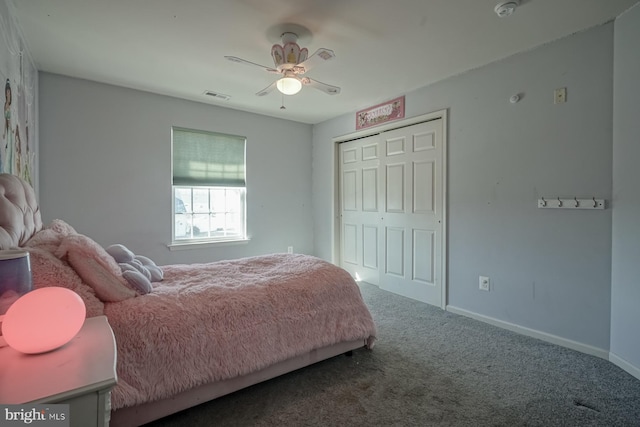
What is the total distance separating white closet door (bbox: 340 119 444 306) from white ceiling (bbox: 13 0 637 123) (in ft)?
2.69

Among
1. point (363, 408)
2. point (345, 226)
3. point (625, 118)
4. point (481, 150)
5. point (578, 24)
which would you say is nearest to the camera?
point (363, 408)

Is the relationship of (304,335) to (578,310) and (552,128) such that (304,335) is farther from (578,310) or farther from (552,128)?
(552,128)

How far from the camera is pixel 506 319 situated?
2.80 m

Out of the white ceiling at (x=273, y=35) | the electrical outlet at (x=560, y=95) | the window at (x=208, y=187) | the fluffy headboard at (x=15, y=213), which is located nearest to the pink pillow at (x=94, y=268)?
the fluffy headboard at (x=15, y=213)

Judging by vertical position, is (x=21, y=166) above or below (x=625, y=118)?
below

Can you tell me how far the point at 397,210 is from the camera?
382cm

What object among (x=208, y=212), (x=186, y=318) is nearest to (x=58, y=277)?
(x=186, y=318)

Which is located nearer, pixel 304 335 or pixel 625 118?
pixel 304 335

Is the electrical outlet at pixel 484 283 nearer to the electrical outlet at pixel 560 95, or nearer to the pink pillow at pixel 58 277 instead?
the electrical outlet at pixel 560 95

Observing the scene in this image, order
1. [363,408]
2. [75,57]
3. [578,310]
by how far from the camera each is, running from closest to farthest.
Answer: [363,408] → [578,310] → [75,57]

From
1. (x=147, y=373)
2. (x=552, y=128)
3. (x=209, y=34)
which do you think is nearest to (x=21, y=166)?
(x=209, y=34)

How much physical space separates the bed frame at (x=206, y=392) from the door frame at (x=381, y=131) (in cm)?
167

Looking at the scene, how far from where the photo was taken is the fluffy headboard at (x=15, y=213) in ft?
4.40

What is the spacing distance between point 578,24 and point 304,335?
119 inches
